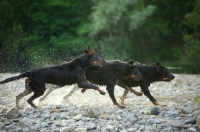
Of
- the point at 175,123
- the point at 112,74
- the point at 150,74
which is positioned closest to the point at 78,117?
the point at 175,123

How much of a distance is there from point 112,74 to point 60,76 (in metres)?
1.47

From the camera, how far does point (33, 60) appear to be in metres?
19.8

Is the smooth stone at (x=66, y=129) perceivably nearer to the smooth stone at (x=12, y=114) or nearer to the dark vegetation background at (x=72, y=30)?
the smooth stone at (x=12, y=114)

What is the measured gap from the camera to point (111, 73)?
317 inches

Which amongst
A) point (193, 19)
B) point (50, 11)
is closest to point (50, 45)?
point (50, 11)

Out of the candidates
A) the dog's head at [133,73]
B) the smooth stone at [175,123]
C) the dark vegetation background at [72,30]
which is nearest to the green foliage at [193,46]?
the dark vegetation background at [72,30]

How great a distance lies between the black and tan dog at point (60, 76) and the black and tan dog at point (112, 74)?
22 centimetres

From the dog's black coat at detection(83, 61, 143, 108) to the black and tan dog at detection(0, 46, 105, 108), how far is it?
0.71ft

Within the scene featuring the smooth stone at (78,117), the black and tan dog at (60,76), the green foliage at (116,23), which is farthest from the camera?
the green foliage at (116,23)

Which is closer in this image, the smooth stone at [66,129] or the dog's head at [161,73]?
the smooth stone at [66,129]

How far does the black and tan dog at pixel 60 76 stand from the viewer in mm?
7281

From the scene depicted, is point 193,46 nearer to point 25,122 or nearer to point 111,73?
point 111,73

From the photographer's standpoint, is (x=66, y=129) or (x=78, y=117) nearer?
(x=66, y=129)

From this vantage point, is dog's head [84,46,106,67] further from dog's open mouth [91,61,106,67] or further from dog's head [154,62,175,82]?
dog's head [154,62,175,82]
